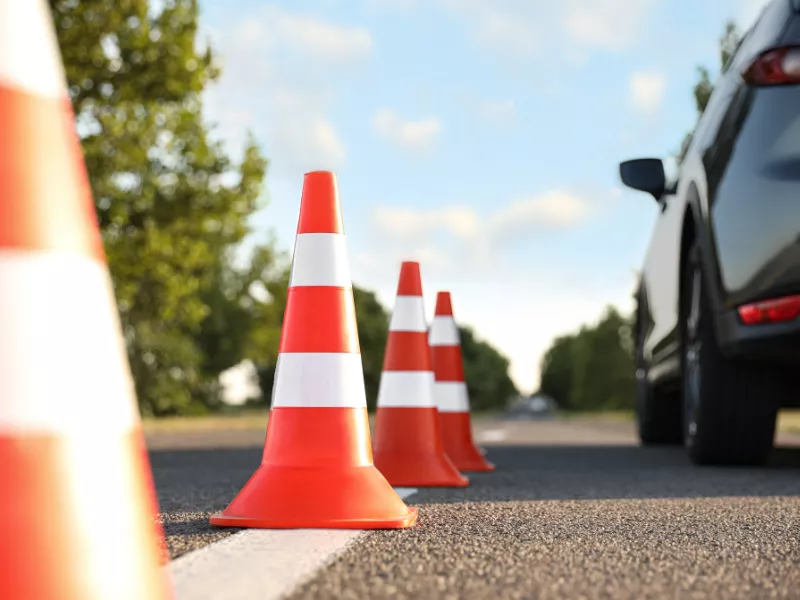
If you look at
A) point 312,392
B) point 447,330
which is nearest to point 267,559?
point 312,392

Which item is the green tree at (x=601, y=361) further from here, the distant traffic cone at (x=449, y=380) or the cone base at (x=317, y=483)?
the cone base at (x=317, y=483)

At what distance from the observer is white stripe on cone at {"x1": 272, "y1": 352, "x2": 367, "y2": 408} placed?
4172 millimetres

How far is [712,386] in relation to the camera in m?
6.53

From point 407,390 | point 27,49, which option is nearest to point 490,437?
point 407,390

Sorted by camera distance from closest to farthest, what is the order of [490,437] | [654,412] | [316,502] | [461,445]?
[316,502] < [461,445] < [654,412] < [490,437]

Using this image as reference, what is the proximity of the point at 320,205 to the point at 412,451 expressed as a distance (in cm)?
196

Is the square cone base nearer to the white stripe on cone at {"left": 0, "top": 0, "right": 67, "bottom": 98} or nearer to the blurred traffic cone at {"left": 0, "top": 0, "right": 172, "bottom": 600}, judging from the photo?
the blurred traffic cone at {"left": 0, "top": 0, "right": 172, "bottom": 600}

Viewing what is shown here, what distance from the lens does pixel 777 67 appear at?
571 centimetres

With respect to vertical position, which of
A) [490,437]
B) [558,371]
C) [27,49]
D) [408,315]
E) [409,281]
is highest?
[27,49]

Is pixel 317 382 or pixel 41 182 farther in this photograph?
pixel 317 382

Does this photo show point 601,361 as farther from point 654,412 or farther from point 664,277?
point 664,277

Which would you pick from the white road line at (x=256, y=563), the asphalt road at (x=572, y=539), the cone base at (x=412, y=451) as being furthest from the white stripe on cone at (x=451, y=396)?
the white road line at (x=256, y=563)

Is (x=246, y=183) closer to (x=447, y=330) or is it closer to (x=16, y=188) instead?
(x=447, y=330)

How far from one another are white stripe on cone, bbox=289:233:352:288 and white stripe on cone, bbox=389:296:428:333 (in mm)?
1887
